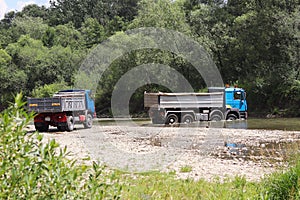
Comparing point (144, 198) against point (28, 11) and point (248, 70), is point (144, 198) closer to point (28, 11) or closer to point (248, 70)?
point (248, 70)

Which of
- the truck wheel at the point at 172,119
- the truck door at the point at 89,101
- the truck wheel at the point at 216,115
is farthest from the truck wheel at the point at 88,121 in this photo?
the truck wheel at the point at 216,115

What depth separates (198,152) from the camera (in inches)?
556

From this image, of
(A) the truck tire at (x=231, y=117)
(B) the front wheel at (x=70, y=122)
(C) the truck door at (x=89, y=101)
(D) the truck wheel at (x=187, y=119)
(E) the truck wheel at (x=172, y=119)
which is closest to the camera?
(B) the front wheel at (x=70, y=122)

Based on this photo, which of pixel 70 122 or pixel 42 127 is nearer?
pixel 42 127

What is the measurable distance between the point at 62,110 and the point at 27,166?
60.0 ft

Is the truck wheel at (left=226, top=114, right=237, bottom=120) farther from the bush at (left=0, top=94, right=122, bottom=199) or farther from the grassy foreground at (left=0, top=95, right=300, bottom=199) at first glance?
the bush at (left=0, top=94, right=122, bottom=199)

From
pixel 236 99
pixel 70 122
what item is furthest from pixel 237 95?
pixel 70 122

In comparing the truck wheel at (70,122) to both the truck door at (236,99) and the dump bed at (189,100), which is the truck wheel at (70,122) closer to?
the dump bed at (189,100)

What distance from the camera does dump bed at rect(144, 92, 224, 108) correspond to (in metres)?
26.6

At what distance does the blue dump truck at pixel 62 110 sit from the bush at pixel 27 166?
17.5 m

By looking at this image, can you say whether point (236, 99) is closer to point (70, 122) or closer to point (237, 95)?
point (237, 95)

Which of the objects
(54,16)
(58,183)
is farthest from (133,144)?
(54,16)

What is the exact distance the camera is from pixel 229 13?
42.8 metres

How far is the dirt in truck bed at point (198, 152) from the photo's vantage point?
35.2 feet
